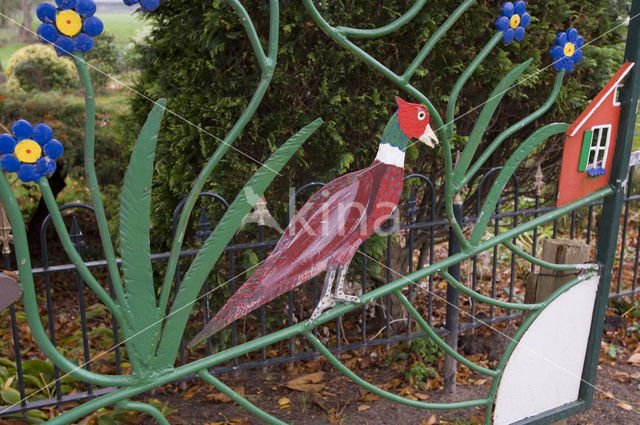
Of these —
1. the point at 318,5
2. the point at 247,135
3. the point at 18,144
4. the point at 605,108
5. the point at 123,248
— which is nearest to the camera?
the point at 18,144

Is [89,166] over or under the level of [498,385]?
over

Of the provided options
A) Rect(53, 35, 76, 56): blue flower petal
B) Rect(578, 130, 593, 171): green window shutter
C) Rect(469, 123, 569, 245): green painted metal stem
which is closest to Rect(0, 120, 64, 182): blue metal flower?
Rect(53, 35, 76, 56): blue flower petal

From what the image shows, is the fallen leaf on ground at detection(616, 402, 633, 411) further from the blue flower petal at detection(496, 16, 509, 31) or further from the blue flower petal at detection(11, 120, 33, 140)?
the blue flower petal at detection(11, 120, 33, 140)

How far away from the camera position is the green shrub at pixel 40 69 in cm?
909

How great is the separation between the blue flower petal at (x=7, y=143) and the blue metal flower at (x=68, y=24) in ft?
0.74

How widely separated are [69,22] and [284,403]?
2215mm

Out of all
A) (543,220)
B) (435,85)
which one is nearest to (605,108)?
(543,220)

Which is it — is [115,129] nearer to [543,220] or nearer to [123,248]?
[123,248]

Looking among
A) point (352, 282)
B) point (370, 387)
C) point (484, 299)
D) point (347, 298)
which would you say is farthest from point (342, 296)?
A: point (352, 282)

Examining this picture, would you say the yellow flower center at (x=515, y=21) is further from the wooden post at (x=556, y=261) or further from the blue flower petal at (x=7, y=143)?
the blue flower petal at (x=7, y=143)

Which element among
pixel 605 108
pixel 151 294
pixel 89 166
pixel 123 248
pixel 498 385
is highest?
pixel 605 108

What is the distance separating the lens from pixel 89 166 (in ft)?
4.29

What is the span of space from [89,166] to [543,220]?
158 centimetres

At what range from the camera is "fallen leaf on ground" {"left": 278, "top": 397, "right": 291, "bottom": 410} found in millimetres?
2832
